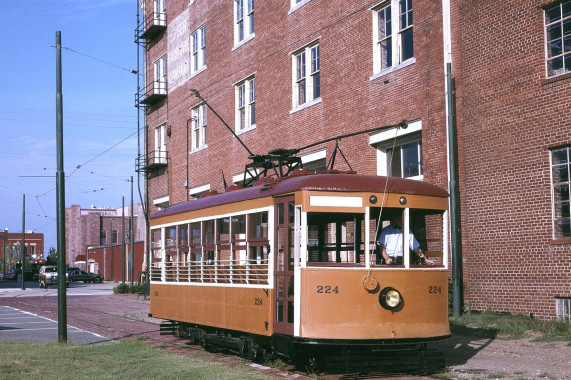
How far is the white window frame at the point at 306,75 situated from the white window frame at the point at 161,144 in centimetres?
1316

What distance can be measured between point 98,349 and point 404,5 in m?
12.4

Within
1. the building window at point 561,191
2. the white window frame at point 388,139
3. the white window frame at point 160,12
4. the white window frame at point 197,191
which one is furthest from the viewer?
the white window frame at point 160,12

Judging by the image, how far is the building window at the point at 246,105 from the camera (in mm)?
30938

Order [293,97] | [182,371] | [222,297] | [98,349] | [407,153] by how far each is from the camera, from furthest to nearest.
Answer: [293,97] < [407,153] < [98,349] < [222,297] < [182,371]

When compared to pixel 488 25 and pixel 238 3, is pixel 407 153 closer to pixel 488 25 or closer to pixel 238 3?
pixel 488 25

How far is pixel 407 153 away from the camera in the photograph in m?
22.0

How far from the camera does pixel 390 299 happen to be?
1145 cm

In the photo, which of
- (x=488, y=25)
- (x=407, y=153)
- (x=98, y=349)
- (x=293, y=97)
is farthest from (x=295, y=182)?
(x=293, y=97)

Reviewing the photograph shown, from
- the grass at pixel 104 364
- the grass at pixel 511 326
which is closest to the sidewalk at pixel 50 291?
the grass at pixel 104 364

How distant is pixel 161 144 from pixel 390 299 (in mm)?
29828

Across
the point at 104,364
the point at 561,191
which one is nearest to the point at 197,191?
the point at 561,191

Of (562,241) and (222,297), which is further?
(562,241)

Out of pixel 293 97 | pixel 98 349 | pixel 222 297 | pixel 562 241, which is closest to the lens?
pixel 222 297

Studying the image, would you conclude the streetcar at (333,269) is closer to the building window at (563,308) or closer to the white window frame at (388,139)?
the building window at (563,308)
